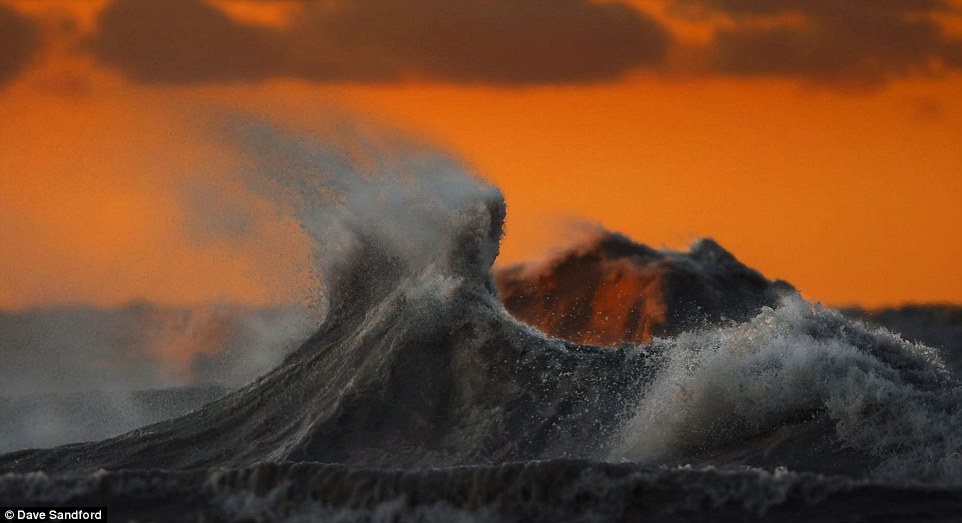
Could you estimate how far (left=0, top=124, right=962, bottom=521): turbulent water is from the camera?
9.90 meters

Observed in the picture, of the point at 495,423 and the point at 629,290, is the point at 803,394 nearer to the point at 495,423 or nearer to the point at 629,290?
the point at 495,423

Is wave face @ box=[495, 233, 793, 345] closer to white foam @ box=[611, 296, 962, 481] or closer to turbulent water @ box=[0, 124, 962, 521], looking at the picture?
turbulent water @ box=[0, 124, 962, 521]

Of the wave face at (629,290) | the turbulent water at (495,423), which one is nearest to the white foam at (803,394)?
the turbulent water at (495,423)

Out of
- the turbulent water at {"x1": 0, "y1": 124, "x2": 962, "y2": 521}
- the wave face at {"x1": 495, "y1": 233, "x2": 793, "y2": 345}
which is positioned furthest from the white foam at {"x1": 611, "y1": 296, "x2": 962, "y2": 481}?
the wave face at {"x1": 495, "y1": 233, "x2": 793, "y2": 345}

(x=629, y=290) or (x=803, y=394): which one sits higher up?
(x=629, y=290)

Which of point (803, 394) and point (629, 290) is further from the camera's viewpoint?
point (629, 290)

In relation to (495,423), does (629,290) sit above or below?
above

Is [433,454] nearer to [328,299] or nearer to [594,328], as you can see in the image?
[328,299]

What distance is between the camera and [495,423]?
Answer: 14.1 m

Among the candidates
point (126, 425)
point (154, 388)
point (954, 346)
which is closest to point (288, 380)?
point (126, 425)

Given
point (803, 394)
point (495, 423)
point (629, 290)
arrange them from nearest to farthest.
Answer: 1. point (803, 394)
2. point (495, 423)
3. point (629, 290)

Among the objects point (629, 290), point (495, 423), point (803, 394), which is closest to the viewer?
point (803, 394)

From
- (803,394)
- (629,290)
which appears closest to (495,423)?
(803,394)

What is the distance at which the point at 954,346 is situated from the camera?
1238 inches
